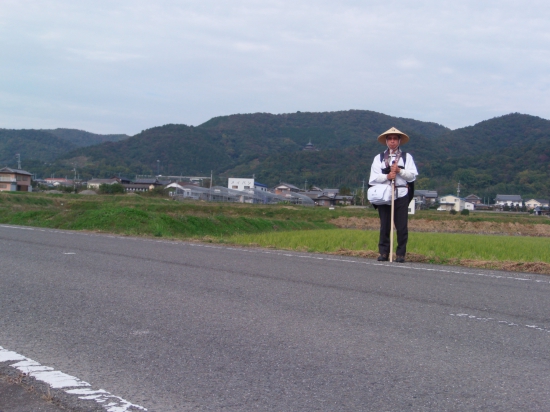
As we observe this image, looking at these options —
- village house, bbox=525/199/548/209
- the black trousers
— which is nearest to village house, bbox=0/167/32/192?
the black trousers

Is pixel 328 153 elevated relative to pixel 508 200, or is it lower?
elevated

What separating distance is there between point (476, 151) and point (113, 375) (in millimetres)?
143143

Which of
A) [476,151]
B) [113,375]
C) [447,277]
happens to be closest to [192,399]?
[113,375]

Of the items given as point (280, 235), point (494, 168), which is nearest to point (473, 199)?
point (494, 168)

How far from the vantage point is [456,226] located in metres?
43.4

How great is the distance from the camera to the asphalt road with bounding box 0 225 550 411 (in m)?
2.78

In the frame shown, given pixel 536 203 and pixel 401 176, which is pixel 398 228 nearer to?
pixel 401 176

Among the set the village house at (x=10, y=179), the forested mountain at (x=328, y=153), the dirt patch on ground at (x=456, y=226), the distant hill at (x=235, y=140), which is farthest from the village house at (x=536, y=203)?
→ the village house at (x=10, y=179)

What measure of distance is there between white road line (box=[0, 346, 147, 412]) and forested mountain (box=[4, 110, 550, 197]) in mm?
100857

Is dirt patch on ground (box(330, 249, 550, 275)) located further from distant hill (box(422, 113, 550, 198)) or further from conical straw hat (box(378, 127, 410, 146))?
distant hill (box(422, 113, 550, 198))

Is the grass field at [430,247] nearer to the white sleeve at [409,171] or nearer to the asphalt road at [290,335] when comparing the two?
the white sleeve at [409,171]

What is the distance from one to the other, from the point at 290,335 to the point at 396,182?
4.77m

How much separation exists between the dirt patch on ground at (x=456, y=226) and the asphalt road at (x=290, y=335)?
3574cm

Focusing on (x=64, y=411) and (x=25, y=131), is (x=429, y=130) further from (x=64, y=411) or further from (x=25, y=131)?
(x=64, y=411)
